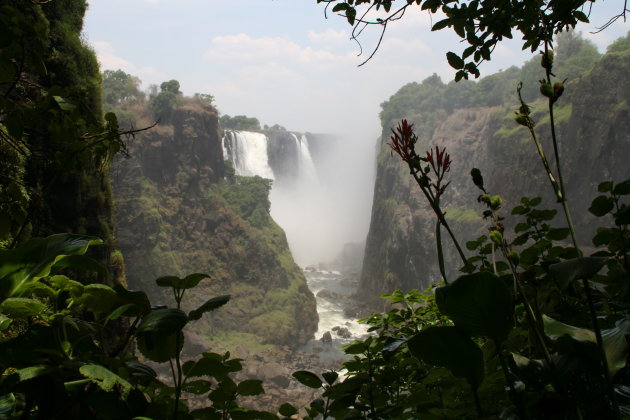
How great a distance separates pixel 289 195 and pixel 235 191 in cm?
1186

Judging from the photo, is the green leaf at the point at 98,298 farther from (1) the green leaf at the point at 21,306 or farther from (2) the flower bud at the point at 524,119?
(2) the flower bud at the point at 524,119

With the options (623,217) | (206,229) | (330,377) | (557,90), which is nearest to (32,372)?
(330,377)

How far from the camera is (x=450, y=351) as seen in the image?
642mm

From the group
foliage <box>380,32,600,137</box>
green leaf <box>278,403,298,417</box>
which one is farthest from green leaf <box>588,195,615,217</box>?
foliage <box>380,32,600,137</box>

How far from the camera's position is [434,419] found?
832mm

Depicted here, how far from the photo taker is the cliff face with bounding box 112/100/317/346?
2225cm

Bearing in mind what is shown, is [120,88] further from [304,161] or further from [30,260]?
[30,260]

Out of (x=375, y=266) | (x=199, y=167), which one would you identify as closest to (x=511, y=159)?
(x=375, y=266)

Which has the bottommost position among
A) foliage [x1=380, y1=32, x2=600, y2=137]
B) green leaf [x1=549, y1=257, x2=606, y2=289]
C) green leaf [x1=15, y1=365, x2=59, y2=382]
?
green leaf [x1=15, y1=365, x2=59, y2=382]

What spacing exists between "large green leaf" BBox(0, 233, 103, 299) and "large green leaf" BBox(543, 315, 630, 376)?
81cm

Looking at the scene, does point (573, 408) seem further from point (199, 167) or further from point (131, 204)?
point (199, 167)

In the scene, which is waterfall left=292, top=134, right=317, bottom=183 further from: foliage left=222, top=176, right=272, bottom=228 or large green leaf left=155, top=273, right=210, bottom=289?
large green leaf left=155, top=273, right=210, bottom=289

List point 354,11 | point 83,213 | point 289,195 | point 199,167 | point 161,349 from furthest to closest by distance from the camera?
point 289,195 < point 199,167 < point 83,213 < point 354,11 < point 161,349

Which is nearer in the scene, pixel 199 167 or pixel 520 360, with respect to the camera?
pixel 520 360
